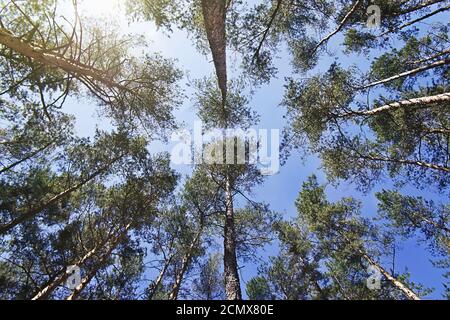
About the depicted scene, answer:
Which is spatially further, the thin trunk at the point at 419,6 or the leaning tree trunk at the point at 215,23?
the thin trunk at the point at 419,6

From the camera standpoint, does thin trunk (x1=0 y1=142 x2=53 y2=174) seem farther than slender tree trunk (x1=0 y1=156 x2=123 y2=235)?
Yes

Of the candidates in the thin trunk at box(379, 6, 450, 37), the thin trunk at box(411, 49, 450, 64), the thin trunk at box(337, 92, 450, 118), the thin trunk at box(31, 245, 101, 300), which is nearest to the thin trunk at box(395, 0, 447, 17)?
the thin trunk at box(379, 6, 450, 37)

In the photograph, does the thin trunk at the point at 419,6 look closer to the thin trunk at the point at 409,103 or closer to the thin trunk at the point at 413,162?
the thin trunk at the point at 409,103

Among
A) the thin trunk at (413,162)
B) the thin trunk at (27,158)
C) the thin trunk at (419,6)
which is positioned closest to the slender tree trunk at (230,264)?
the thin trunk at (413,162)

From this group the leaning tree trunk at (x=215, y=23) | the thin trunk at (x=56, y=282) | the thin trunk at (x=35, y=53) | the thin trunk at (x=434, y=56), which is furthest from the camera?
the thin trunk at (x=434, y=56)

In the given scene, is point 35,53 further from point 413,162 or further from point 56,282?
point 413,162

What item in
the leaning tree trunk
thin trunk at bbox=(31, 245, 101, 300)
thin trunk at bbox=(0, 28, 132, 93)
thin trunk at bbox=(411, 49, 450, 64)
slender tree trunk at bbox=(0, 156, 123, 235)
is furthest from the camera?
thin trunk at bbox=(411, 49, 450, 64)

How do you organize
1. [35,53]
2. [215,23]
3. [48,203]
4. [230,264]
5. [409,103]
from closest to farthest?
[35,53], [215,23], [230,264], [409,103], [48,203]

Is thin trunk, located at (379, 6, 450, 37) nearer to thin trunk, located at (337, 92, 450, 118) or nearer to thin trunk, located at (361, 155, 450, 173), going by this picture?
thin trunk, located at (337, 92, 450, 118)

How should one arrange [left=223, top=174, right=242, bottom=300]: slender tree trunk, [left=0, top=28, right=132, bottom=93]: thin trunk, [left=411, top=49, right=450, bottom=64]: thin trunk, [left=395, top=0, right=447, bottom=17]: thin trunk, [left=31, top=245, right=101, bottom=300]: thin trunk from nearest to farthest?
[left=0, top=28, right=132, bottom=93]: thin trunk, [left=223, top=174, right=242, bottom=300]: slender tree trunk, [left=31, top=245, right=101, bottom=300]: thin trunk, [left=411, top=49, right=450, bottom=64]: thin trunk, [left=395, top=0, right=447, bottom=17]: thin trunk

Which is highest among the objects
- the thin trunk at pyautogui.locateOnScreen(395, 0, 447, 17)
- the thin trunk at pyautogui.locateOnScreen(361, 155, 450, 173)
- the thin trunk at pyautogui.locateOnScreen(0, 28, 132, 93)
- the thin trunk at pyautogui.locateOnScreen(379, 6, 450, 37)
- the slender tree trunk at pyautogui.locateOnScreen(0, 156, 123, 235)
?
the thin trunk at pyautogui.locateOnScreen(395, 0, 447, 17)

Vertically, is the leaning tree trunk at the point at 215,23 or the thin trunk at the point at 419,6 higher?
the thin trunk at the point at 419,6

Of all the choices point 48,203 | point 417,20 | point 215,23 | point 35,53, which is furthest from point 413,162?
point 48,203
